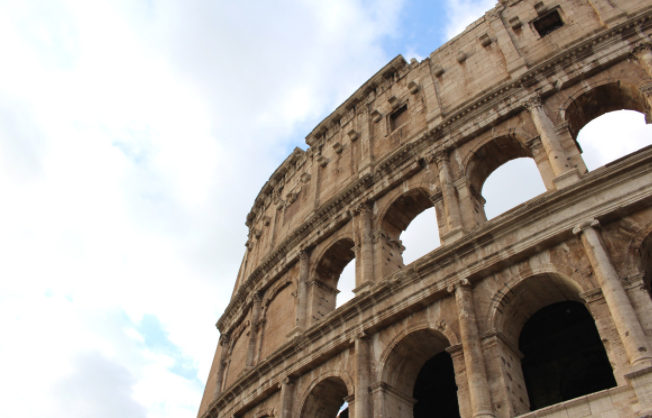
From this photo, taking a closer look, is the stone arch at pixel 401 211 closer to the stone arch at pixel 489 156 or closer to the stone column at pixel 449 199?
the stone column at pixel 449 199

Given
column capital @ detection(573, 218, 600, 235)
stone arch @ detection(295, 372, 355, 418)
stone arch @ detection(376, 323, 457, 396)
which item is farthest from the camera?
stone arch @ detection(295, 372, 355, 418)

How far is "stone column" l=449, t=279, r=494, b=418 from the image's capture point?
849 cm

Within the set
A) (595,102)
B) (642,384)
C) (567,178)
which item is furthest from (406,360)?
(595,102)

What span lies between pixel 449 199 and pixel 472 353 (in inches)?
166

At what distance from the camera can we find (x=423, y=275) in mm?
10984

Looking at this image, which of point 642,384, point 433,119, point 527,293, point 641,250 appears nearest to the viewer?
point 642,384

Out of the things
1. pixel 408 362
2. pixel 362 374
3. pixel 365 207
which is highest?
pixel 365 207

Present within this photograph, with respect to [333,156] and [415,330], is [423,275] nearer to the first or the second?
[415,330]

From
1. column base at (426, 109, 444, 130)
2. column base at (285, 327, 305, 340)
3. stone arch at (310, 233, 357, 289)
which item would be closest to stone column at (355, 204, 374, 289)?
stone arch at (310, 233, 357, 289)

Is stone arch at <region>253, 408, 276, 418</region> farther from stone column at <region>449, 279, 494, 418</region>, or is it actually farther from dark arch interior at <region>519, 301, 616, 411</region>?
dark arch interior at <region>519, 301, 616, 411</region>

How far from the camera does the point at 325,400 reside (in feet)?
41.2

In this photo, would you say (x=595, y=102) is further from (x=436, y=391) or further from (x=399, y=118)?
(x=436, y=391)

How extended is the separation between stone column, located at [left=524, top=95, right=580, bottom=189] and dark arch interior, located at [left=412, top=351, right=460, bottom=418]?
5.42 m

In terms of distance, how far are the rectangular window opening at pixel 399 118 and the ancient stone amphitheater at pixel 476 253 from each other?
0.05 metres
